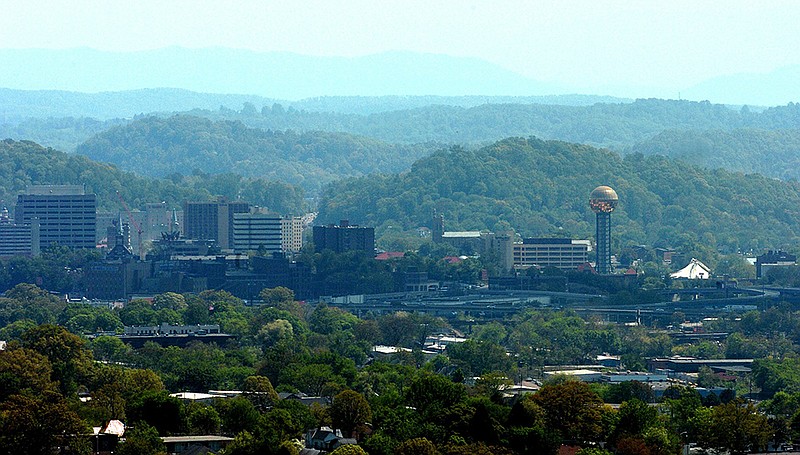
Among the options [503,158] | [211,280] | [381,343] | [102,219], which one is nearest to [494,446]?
[381,343]

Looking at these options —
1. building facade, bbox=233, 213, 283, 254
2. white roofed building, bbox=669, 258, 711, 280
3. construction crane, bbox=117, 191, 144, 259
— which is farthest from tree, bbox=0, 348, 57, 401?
building facade, bbox=233, 213, 283, 254

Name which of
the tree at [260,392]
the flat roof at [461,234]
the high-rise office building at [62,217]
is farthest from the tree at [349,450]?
the flat roof at [461,234]

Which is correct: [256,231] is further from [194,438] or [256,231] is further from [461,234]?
[194,438]

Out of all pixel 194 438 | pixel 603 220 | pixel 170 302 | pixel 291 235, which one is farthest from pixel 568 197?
pixel 194 438

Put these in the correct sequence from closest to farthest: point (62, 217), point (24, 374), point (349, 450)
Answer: point (349, 450)
point (24, 374)
point (62, 217)

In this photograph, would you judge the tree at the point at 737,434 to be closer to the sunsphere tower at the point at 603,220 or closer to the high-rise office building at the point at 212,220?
the sunsphere tower at the point at 603,220

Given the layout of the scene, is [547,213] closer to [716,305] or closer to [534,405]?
[716,305]
